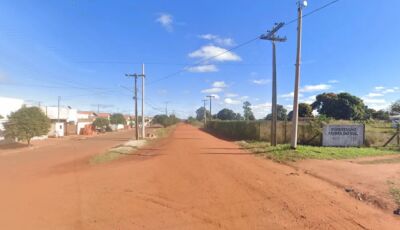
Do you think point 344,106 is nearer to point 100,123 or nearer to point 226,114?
point 100,123

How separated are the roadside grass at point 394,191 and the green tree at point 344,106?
69743 mm

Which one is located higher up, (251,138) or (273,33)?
(273,33)

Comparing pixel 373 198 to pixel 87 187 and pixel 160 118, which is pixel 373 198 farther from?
pixel 160 118

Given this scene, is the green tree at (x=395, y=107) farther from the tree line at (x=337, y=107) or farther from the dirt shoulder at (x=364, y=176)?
the dirt shoulder at (x=364, y=176)

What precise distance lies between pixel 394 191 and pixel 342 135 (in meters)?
13.6

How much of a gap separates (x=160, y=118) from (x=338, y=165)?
120096 millimetres

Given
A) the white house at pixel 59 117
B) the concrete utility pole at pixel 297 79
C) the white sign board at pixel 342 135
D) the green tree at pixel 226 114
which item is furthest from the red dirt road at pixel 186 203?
the green tree at pixel 226 114

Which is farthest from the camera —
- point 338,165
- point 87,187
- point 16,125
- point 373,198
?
point 16,125

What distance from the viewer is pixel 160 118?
132250 mm

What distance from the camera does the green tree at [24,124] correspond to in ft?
120

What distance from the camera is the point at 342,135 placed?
22.2 metres

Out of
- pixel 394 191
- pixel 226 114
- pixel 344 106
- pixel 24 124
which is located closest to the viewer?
pixel 394 191

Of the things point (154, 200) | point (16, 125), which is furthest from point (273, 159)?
point (16, 125)

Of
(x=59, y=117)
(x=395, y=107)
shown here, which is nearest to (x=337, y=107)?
(x=395, y=107)
